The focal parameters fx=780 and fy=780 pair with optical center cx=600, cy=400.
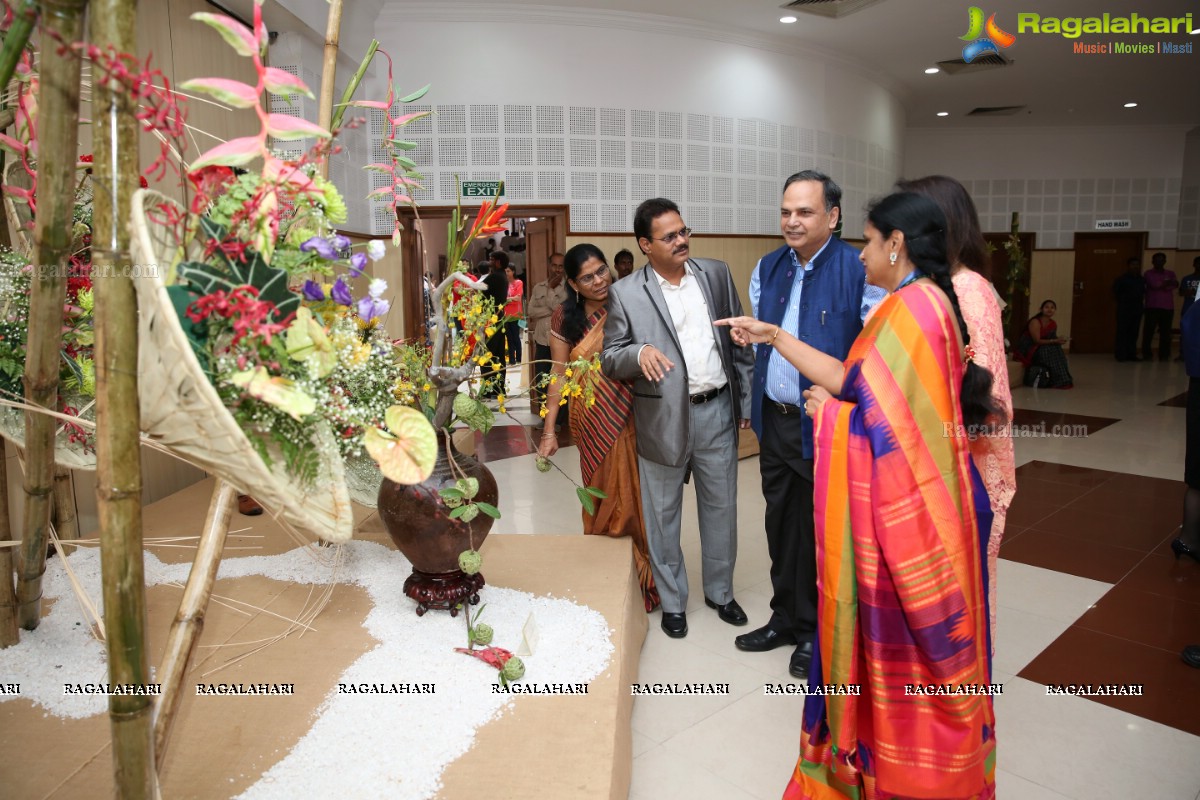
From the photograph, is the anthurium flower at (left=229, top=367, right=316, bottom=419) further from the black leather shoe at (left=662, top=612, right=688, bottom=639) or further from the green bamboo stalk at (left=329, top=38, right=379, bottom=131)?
the black leather shoe at (left=662, top=612, right=688, bottom=639)

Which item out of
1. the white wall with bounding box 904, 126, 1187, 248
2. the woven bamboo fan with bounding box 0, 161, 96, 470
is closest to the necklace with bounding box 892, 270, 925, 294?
the woven bamboo fan with bounding box 0, 161, 96, 470

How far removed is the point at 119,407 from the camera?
0.80m

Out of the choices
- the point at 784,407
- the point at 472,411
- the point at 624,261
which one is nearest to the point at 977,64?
the point at 624,261

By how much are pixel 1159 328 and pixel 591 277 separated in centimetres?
1196

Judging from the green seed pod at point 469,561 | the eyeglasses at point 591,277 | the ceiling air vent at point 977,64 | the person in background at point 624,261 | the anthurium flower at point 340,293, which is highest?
the ceiling air vent at point 977,64

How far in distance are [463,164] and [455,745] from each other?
5920 millimetres

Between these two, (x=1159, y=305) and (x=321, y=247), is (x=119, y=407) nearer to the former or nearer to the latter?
(x=321, y=247)

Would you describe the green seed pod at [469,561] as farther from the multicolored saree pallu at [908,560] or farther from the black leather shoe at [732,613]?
the black leather shoe at [732,613]

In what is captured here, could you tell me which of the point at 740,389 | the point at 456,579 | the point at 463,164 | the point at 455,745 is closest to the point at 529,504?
the point at 740,389

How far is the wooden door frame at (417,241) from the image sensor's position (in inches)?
270

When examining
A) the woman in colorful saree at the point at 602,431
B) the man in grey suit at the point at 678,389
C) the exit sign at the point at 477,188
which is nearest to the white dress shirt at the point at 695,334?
the man in grey suit at the point at 678,389

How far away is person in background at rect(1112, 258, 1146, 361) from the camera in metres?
11.1

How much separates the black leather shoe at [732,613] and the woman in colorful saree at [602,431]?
0.79 ft

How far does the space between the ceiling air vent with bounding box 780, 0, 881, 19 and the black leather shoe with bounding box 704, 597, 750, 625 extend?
19.1 ft
